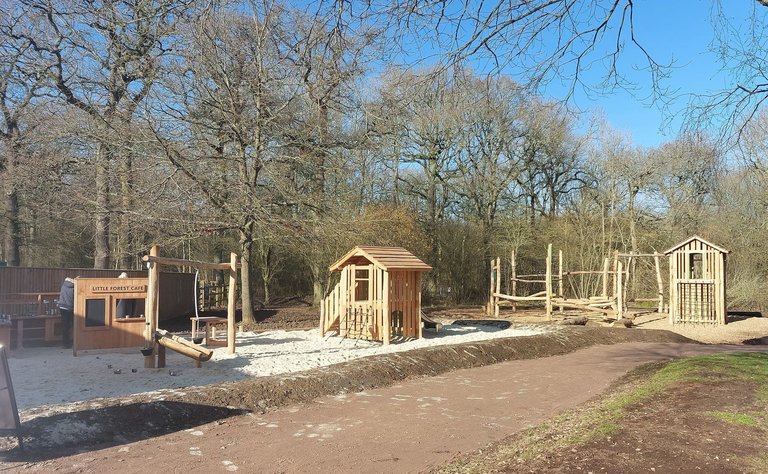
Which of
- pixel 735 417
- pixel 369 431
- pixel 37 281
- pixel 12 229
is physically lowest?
pixel 369 431

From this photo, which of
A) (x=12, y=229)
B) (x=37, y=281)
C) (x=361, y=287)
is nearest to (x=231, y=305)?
(x=361, y=287)

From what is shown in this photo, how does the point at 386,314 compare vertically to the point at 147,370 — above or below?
above

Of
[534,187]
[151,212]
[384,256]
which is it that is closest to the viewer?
[384,256]

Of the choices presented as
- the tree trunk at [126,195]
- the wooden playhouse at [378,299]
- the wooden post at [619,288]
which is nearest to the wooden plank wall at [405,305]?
the wooden playhouse at [378,299]

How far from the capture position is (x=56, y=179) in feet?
67.9

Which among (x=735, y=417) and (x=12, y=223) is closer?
(x=735, y=417)

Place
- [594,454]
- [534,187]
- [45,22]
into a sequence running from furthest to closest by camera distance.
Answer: [534,187] → [45,22] → [594,454]

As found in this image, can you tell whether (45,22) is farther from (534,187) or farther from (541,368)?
(534,187)

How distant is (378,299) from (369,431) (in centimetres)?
833

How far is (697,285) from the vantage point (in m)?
24.5

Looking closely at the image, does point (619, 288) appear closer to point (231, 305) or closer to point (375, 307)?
point (375, 307)

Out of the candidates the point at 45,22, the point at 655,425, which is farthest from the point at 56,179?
the point at 655,425

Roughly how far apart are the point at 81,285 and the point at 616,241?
99.6 feet

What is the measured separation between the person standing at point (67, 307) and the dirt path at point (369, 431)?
280 inches
